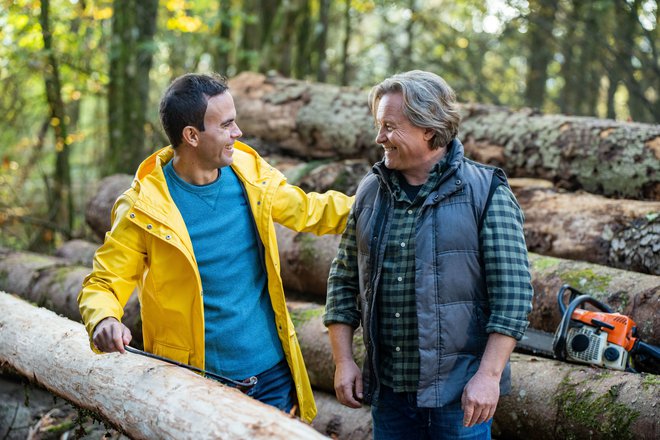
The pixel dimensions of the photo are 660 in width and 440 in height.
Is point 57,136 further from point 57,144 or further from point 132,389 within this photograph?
point 132,389

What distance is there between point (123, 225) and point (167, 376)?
2.26 feet

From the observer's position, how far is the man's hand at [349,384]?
2738 millimetres

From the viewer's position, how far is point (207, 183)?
2947 mm

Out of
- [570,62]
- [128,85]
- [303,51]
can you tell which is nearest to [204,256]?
[128,85]

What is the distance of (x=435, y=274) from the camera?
2.40m

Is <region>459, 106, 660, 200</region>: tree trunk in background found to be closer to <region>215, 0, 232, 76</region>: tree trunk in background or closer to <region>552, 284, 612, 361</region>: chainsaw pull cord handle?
<region>552, 284, 612, 361</region>: chainsaw pull cord handle

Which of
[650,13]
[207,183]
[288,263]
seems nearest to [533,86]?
[650,13]

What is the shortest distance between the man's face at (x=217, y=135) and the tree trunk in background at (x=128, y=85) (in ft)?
19.9

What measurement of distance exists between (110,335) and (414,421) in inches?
49.8

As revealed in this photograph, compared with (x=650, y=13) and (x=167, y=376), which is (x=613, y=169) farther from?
(x=650, y=13)

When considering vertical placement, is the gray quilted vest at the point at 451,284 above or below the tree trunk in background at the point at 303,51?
→ below

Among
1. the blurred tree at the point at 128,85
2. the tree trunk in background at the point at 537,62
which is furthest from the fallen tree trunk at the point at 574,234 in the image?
the tree trunk in background at the point at 537,62

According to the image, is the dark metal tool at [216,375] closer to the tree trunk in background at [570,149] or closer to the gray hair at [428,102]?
the gray hair at [428,102]

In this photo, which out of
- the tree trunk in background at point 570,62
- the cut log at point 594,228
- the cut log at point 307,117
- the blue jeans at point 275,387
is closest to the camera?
the blue jeans at point 275,387
